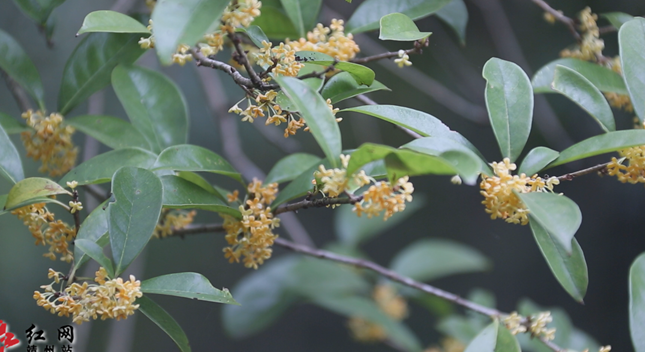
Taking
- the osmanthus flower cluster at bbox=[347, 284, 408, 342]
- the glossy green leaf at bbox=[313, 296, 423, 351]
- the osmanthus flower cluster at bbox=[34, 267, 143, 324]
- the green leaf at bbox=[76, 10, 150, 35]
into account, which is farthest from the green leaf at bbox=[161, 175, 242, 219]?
the osmanthus flower cluster at bbox=[347, 284, 408, 342]

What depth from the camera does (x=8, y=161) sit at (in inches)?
32.6

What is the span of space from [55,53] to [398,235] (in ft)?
6.71

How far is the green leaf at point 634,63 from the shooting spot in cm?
86

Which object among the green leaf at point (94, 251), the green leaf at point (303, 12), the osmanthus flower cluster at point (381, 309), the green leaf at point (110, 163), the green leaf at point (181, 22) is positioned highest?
the green leaf at point (181, 22)

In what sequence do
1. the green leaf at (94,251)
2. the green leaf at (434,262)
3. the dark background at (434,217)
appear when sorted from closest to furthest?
1. the green leaf at (94,251)
2. the green leaf at (434,262)
3. the dark background at (434,217)

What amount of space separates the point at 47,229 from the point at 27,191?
0.11 m

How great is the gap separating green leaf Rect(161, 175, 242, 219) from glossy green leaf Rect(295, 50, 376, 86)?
0.94ft

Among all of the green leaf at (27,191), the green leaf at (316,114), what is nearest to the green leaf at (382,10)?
the green leaf at (316,114)

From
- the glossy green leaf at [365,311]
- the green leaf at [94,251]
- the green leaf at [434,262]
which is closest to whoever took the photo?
the green leaf at [94,251]

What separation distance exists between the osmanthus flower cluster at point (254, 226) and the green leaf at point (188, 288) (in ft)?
0.49

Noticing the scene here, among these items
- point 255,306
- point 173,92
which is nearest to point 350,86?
point 173,92

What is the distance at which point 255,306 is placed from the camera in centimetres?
184

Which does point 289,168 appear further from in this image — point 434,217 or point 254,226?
point 434,217

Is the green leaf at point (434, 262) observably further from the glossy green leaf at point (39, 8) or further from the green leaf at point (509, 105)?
the glossy green leaf at point (39, 8)
